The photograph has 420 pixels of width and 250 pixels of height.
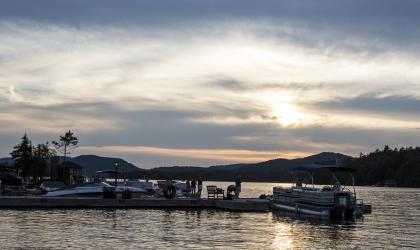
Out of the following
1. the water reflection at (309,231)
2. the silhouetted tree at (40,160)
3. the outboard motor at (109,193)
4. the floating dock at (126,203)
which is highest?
the silhouetted tree at (40,160)

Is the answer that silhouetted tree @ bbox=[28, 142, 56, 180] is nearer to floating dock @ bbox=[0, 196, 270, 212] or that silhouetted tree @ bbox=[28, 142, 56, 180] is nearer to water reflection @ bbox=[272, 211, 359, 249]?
floating dock @ bbox=[0, 196, 270, 212]

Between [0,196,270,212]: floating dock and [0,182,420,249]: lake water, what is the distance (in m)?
2.08

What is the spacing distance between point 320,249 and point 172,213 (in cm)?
2217

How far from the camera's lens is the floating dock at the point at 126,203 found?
55.5 m

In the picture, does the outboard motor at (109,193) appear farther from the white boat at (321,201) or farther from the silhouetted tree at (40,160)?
the silhouetted tree at (40,160)

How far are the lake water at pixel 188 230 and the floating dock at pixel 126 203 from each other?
6.83ft

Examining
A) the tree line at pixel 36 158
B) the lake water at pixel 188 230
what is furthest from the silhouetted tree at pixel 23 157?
the lake water at pixel 188 230

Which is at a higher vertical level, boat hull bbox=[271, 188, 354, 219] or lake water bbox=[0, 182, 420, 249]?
boat hull bbox=[271, 188, 354, 219]

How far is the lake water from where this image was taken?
3347cm

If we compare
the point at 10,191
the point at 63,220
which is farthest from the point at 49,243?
the point at 10,191

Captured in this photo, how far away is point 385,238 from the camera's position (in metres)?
40.5

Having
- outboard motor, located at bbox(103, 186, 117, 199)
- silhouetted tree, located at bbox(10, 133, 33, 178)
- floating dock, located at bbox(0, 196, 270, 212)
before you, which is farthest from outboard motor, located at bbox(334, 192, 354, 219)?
silhouetted tree, located at bbox(10, 133, 33, 178)

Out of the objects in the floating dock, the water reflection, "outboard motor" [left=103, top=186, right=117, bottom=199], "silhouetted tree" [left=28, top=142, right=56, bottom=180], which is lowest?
the water reflection

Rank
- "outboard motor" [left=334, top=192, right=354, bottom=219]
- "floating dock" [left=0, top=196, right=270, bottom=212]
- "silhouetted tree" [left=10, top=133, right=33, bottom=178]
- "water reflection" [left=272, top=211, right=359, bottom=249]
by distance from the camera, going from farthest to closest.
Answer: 1. "silhouetted tree" [left=10, top=133, right=33, bottom=178]
2. "floating dock" [left=0, top=196, right=270, bottom=212]
3. "outboard motor" [left=334, top=192, right=354, bottom=219]
4. "water reflection" [left=272, top=211, right=359, bottom=249]
